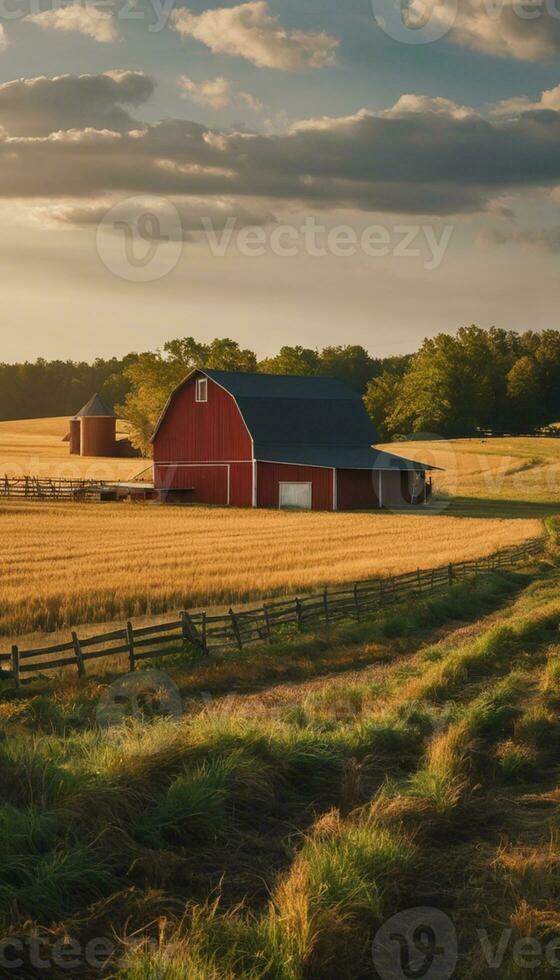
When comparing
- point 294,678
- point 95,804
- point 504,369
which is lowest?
point 294,678

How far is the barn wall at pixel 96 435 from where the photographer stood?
331ft

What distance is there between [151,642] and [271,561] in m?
13.4

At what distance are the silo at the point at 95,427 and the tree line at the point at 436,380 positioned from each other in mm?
1829

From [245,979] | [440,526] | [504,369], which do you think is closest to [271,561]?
[440,526]

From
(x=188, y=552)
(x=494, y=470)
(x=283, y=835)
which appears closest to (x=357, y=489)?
(x=494, y=470)

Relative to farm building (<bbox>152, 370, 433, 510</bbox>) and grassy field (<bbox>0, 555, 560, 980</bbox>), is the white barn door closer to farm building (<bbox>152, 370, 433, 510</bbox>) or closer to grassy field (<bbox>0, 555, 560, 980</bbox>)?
farm building (<bbox>152, 370, 433, 510</bbox>)

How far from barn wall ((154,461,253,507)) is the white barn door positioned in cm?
193

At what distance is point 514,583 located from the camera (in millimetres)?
25938

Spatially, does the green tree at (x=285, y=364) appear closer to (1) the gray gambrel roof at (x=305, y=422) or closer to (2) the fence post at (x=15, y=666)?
(1) the gray gambrel roof at (x=305, y=422)

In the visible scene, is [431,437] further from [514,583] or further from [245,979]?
[245,979]

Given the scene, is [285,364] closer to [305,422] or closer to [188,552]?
[305,422]

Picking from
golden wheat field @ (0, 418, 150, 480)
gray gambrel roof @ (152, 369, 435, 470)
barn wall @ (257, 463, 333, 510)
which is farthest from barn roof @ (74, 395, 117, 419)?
barn wall @ (257, 463, 333, 510)

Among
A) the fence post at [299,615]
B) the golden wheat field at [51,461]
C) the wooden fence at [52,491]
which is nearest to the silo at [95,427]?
the golden wheat field at [51,461]

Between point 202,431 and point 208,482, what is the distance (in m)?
3.10
